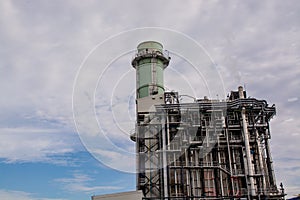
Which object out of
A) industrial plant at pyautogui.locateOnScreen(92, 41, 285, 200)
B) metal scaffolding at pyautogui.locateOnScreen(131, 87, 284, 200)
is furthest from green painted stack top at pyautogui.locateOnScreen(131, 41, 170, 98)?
metal scaffolding at pyautogui.locateOnScreen(131, 87, 284, 200)

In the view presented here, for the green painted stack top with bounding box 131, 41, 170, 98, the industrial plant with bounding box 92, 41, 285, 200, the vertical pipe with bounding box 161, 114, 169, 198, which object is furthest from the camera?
the green painted stack top with bounding box 131, 41, 170, 98

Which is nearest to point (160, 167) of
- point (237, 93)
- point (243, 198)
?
point (243, 198)

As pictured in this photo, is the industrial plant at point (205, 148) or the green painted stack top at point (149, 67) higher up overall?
the green painted stack top at point (149, 67)

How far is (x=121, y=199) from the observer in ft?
86.8

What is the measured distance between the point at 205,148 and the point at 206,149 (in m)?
0.15

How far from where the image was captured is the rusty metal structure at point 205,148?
3095 cm

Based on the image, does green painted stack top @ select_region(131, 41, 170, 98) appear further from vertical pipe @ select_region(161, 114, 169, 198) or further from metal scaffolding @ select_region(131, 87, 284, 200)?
vertical pipe @ select_region(161, 114, 169, 198)

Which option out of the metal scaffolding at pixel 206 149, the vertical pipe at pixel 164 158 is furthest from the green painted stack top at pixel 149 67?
the vertical pipe at pixel 164 158

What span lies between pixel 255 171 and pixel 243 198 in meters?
3.52

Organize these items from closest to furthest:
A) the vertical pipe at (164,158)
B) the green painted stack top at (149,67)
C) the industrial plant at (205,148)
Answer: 1. the vertical pipe at (164,158)
2. the industrial plant at (205,148)
3. the green painted stack top at (149,67)

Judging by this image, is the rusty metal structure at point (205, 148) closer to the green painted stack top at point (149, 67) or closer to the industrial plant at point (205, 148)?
the industrial plant at point (205, 148)

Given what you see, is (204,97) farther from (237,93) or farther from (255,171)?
(255,171)

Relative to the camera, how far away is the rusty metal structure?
30953mm

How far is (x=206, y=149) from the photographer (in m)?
32.5
